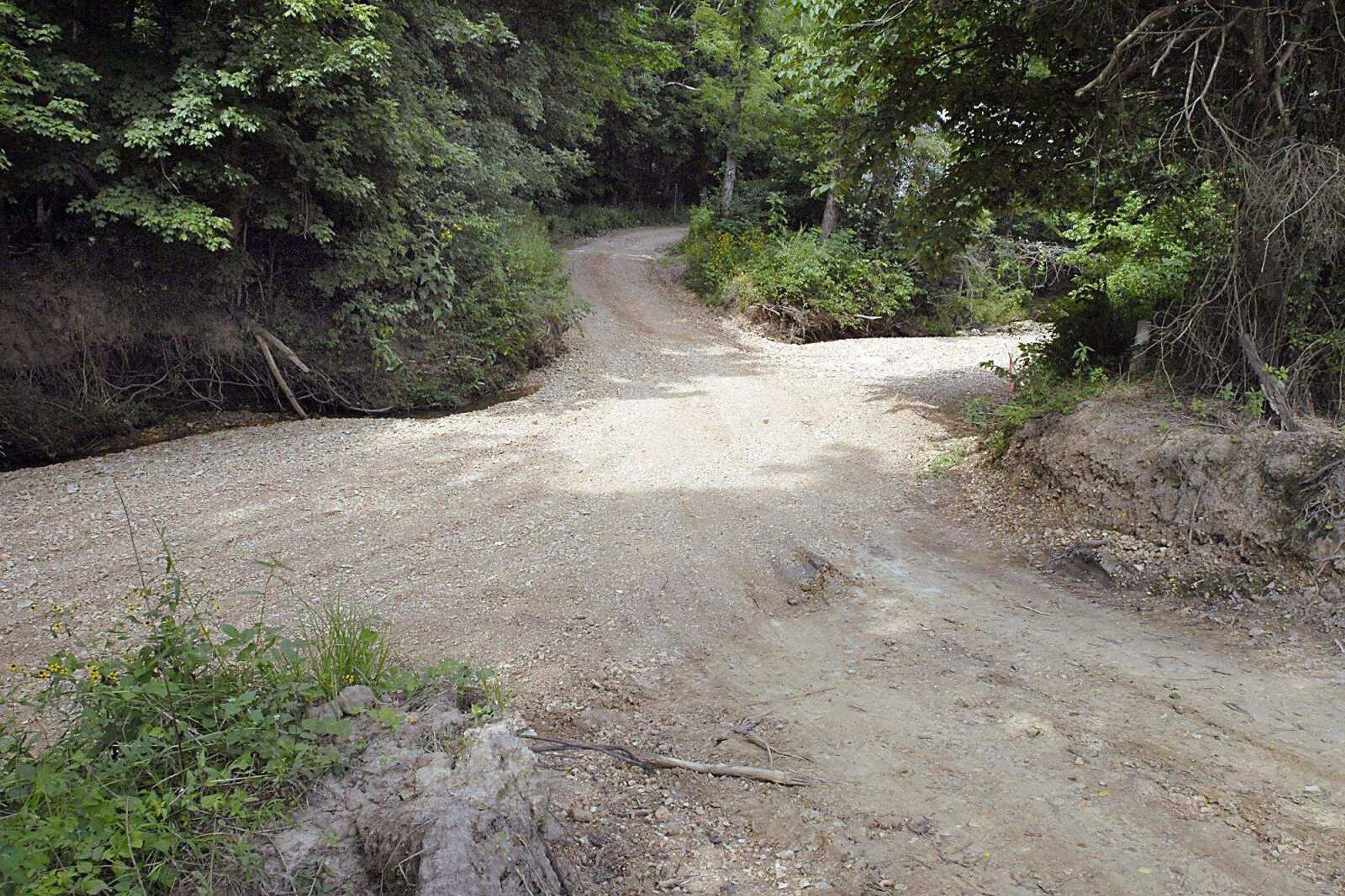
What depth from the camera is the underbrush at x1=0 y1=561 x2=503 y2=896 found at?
213cm

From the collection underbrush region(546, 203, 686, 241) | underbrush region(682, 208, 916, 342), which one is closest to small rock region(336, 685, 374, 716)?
underbrush region(682, 208, 916, 342)

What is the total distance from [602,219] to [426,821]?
30063 mm

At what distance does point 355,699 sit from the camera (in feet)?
10.1

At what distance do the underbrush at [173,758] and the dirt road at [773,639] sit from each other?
4.00 feet

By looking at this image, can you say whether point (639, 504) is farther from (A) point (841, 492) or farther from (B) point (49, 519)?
(B) point (49, 519)

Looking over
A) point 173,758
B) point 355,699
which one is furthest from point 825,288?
point 173,758

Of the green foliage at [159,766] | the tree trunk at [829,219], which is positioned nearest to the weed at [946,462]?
the green foliage at [159,766]

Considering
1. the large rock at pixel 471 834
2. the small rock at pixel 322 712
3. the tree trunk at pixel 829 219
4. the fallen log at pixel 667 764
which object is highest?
the tree trunk at pixel 829 219

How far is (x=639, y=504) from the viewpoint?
24.2 feet

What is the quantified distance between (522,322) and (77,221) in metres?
5.92

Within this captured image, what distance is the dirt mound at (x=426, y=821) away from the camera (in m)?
2.46

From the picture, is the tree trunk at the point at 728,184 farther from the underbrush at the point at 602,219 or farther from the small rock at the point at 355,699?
the small rock at the point at 355,699

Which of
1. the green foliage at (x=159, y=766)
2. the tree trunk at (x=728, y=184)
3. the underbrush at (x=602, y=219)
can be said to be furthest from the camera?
the underbrush at (x=602, y=219)

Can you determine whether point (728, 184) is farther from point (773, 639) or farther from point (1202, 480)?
point (773, 639)
